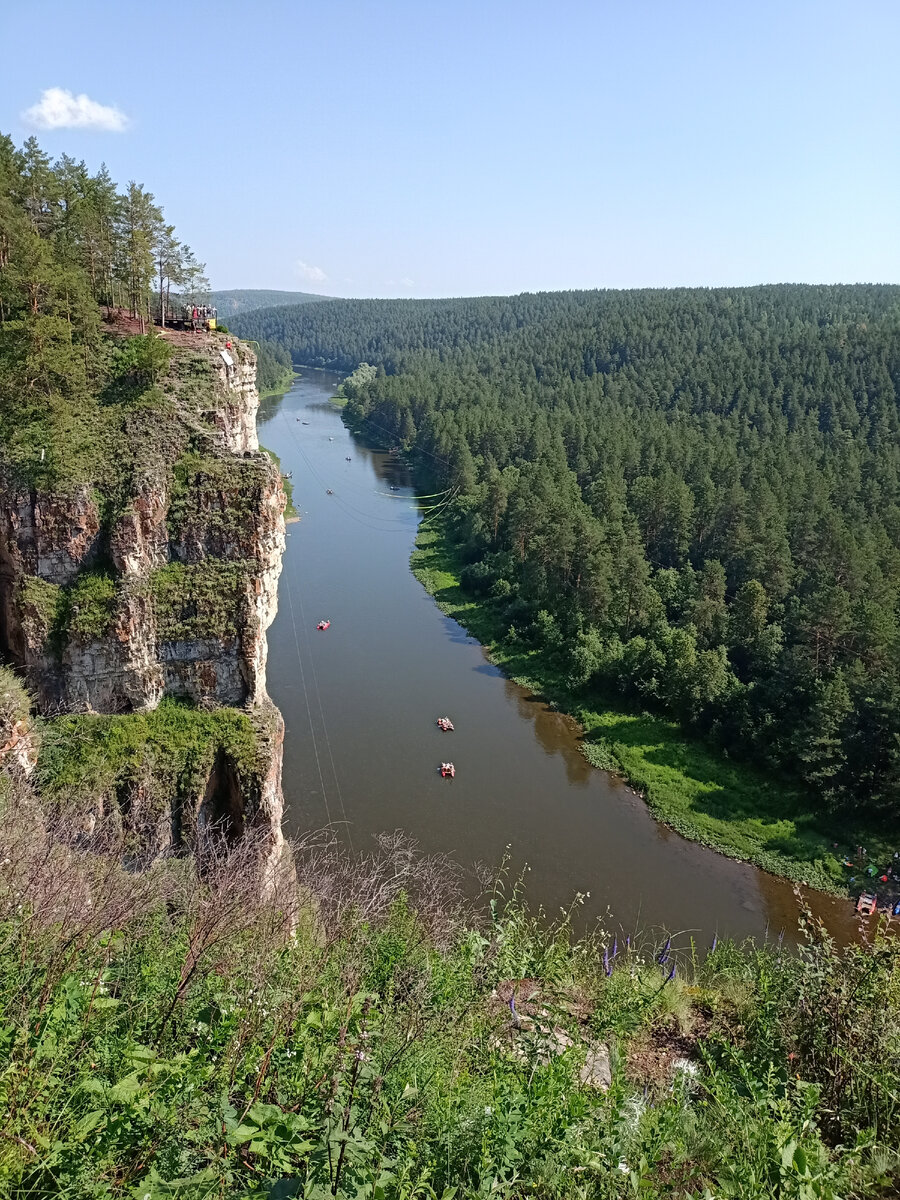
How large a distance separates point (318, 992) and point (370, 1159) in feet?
11.1

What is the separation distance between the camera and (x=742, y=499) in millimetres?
43438

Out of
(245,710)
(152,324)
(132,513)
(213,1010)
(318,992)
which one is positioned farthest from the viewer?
(152,324)

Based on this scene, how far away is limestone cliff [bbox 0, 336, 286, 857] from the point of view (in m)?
17.0

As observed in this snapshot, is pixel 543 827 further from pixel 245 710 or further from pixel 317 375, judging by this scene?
pixel 317 375

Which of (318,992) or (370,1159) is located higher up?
(370,1159)

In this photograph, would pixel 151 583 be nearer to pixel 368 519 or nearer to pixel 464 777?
pixel 464 777

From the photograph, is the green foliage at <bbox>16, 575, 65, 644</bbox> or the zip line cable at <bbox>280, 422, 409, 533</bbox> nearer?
the green foliage at <bbox>16, 575, 65, 644</bbox>

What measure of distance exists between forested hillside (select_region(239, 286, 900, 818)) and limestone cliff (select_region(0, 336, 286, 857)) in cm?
2127

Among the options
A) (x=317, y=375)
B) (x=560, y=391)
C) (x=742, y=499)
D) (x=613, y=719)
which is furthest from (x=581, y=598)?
(x=317, y=375)

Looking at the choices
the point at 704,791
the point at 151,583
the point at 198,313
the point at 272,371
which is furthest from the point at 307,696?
the point at 272,371

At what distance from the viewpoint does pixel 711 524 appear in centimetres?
4462

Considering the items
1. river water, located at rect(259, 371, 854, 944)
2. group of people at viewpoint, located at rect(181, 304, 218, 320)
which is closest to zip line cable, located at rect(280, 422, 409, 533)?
river water, located at rect(259, 371, 854, 944)

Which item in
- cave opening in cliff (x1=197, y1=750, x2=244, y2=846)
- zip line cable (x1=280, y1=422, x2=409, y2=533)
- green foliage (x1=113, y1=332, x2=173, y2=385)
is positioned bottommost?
cave opening in cliff (x1=197, y1=750, x2=244, y2=846)

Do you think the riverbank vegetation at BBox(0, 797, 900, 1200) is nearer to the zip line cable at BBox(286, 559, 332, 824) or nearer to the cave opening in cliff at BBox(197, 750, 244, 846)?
the cave opening in cliff at BBox(197, 750, 244, 846)
